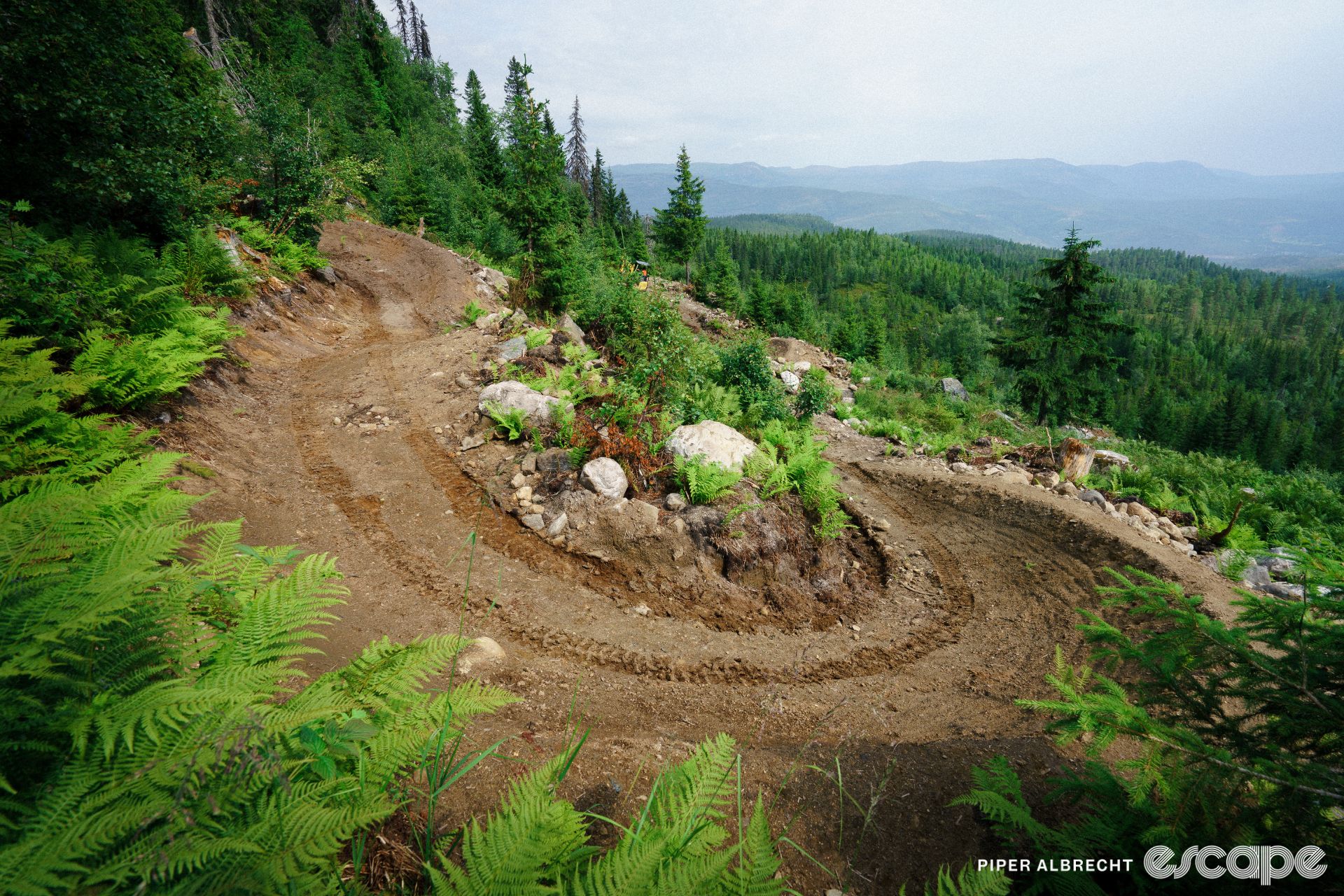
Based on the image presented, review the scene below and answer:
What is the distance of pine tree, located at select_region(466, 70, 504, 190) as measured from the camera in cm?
3812

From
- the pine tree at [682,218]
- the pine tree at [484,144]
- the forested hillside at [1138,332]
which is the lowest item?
the forested hillside at [1138,332]

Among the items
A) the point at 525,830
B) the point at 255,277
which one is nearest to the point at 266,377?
the point at 255,277

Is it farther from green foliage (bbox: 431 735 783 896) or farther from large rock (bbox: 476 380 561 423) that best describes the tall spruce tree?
green foliage (bbox: 431 735 783 896)

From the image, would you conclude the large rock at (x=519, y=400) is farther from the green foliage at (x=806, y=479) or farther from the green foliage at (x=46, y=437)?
the green foliage at (x=46, y=437)

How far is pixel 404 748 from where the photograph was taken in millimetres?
2160

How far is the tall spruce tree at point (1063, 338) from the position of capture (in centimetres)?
2061

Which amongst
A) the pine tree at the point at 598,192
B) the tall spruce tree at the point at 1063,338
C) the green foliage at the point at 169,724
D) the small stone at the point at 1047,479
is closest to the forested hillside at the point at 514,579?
the green foliage at the point at 169,724

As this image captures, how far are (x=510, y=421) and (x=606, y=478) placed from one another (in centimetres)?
199

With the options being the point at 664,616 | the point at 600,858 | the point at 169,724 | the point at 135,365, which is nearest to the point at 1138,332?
the point at 664,616

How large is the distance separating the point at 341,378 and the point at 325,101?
33.7 m

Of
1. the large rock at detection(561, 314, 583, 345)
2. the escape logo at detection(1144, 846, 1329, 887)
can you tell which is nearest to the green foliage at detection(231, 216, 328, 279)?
the large rock at detection(561, 314, 583, 345)

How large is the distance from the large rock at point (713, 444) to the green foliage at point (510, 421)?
226cm

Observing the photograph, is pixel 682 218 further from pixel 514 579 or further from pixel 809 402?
pixel 514 579

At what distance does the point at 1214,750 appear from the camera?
239cm
